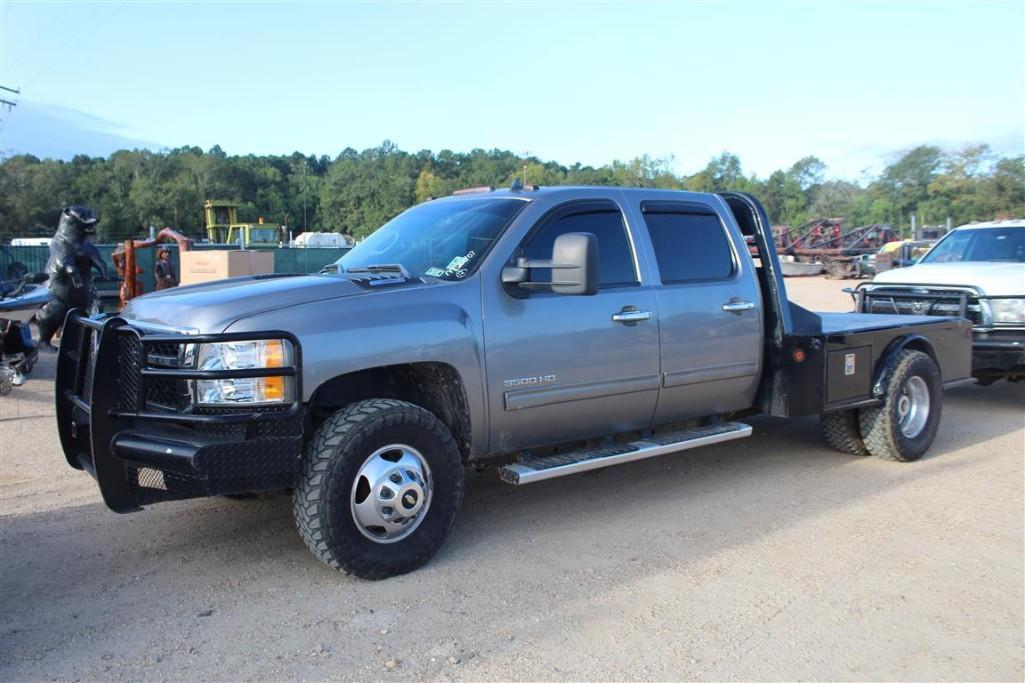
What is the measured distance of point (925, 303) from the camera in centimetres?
852

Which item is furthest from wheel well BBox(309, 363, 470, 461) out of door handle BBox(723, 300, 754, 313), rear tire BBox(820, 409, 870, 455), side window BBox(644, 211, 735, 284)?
rear tire BBox(820, 409, 870, 455)

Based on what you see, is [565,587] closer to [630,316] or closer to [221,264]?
[630,316]

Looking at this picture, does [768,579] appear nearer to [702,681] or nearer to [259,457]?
[702,681]

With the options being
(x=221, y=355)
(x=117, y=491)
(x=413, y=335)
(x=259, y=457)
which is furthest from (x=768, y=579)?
(x=117, y=491)

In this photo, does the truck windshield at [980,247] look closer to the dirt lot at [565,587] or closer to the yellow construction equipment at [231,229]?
the dirt lot at [565,587]

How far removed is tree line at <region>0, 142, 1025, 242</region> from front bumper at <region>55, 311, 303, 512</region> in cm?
4353

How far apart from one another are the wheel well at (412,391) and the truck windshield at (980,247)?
7711 millimetres

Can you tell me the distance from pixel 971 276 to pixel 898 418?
3345mm

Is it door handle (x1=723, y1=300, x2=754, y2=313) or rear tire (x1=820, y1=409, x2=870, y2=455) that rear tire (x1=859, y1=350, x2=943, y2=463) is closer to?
rear tire (x1=820, y1=409, x2=870, y2=455)

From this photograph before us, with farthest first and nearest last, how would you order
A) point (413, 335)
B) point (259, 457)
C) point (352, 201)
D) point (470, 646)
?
point (352, 201), point (413, 335), point (259, 457), point (470, 646)

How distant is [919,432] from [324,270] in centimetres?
485

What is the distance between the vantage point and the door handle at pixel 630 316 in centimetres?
491

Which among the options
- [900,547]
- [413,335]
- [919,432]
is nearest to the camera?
[413,335]

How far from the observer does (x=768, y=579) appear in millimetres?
4121
